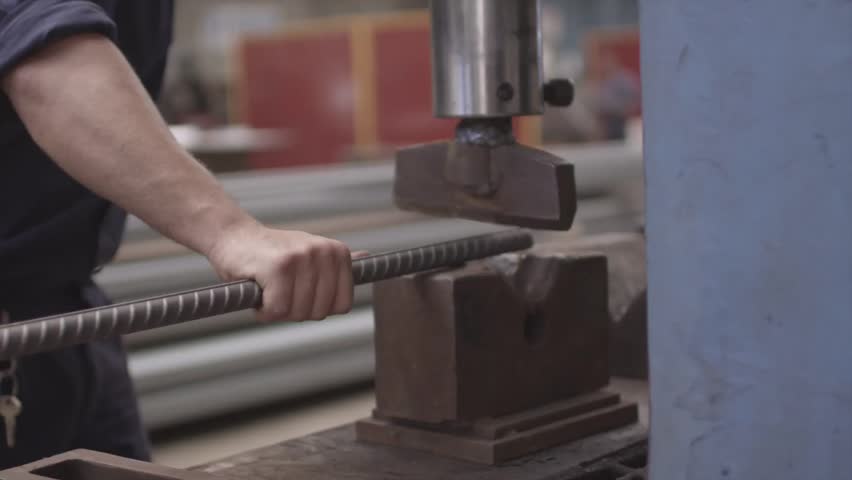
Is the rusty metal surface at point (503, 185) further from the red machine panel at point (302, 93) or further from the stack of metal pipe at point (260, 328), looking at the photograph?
the red machine panel at point (302, 93)

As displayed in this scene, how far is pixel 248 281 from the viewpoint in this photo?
0.73m

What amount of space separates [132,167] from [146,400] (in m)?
1.93

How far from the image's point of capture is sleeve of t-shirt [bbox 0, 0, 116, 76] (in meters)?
0.82

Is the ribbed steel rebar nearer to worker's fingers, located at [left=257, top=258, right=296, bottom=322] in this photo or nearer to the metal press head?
worker's fingers, located at [left=257, top=258, right=296, bottom=322]

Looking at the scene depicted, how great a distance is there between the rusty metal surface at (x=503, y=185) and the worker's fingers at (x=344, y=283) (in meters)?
0.16

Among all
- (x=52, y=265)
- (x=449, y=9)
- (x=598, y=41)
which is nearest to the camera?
(x=449, y=9)

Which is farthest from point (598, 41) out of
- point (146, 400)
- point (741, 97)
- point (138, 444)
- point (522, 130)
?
point (741, 97)

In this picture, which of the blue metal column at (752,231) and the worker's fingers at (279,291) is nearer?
the blue metal column at (752,231)


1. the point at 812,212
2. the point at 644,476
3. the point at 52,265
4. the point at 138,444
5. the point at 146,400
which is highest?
the point at 812,212

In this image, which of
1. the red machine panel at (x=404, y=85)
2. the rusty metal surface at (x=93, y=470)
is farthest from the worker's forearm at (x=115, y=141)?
the red machine panel at (x=404, y=85)

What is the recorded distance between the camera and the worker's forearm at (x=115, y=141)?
80 centimetres

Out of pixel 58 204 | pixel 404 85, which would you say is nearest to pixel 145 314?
pixel 58 204

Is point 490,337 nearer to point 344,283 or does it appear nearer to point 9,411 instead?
point 344,283

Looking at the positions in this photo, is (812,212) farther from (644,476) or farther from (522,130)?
(522,130)
